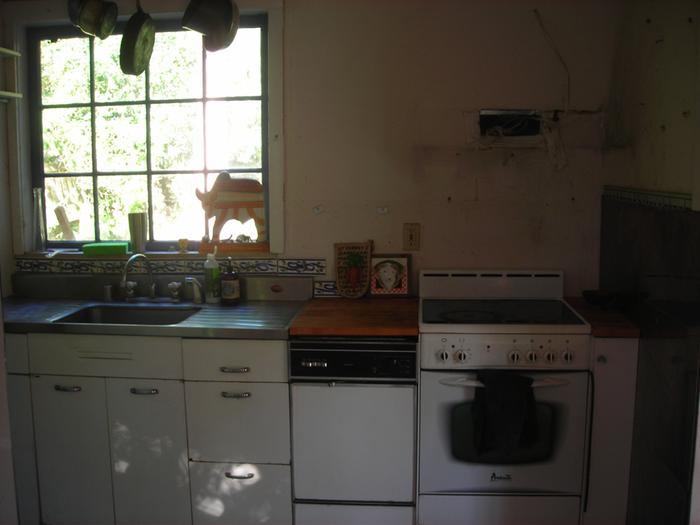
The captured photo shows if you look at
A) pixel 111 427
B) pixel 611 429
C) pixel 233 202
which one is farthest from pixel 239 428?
pixel 611 429

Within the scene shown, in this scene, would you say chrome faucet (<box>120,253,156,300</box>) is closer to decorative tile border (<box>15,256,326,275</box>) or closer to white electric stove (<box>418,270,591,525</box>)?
decorative tile border (<box>15,256,326,275</box>)

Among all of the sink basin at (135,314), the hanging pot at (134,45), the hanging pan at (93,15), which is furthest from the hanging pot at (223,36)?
the sink basin at (135,314)

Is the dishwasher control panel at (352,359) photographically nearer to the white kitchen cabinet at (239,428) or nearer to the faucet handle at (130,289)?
the white kitchen cabinet at (239,428)

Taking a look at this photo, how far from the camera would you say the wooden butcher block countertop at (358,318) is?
2312 millimetres

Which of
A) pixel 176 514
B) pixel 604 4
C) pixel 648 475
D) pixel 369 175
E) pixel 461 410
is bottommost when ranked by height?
pixel 176 514

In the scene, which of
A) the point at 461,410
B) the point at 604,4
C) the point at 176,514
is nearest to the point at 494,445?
the point at 461,410

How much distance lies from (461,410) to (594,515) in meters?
0.67

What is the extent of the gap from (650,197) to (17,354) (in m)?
2.56

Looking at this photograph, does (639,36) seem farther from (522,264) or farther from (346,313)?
(346,313)

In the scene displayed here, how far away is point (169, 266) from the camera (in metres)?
2.98

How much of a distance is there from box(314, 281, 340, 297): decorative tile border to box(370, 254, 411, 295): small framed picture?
7.5 inches

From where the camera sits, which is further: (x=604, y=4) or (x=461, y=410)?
(x=604, y=4)

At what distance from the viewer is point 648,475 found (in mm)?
2092

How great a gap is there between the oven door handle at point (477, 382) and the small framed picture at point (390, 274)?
2.13 ft
